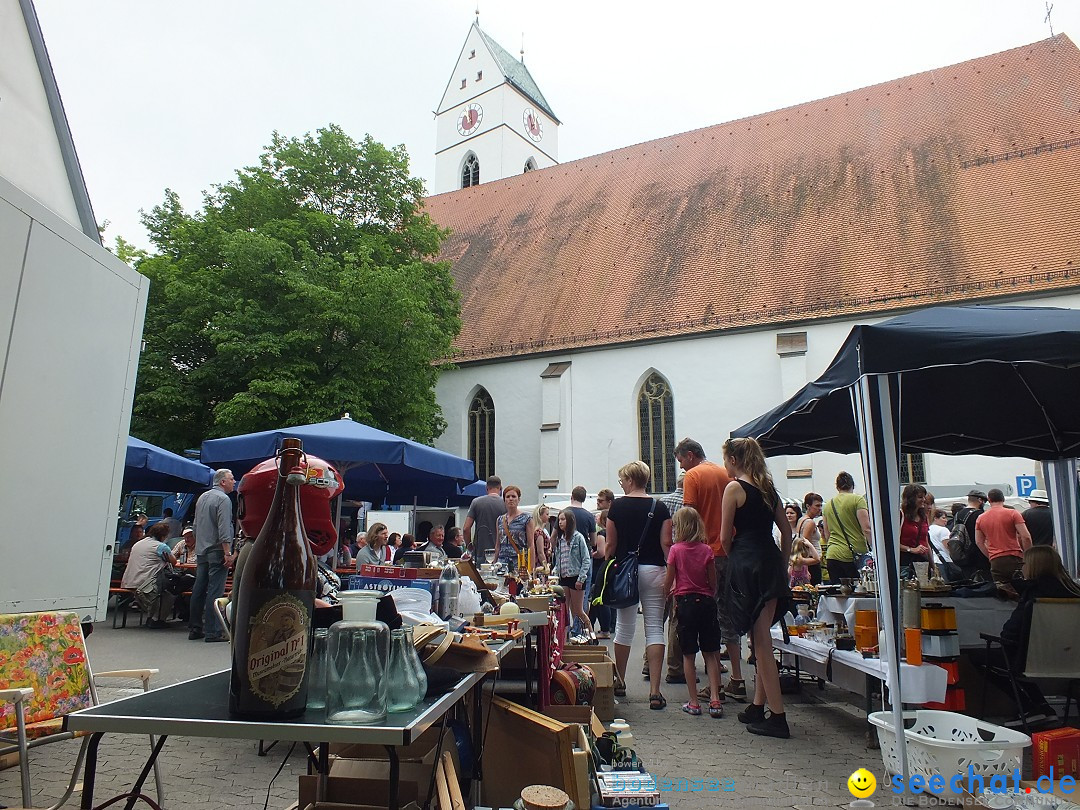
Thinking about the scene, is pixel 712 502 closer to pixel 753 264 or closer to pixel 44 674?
pixel 44 674

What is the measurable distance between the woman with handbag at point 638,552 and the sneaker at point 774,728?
123cm

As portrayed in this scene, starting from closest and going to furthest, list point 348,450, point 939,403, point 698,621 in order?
point 698,621
point 939,403
point 348,450

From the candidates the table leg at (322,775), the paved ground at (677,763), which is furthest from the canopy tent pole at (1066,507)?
the table leg at (322,775)

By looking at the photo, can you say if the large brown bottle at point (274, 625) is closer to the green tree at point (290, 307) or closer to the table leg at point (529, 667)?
the table leg at point (529, 667)

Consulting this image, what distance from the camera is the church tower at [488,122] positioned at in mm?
37156

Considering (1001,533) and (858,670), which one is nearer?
(858,670)

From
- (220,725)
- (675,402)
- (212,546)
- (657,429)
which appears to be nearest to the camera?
(220,725)

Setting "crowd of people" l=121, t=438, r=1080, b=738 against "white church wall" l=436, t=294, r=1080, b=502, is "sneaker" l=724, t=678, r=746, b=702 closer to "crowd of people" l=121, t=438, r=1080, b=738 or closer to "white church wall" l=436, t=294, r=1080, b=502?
"crowd of people" l=121, t=438, r=1080, b=738

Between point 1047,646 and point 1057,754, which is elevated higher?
point 1047,646

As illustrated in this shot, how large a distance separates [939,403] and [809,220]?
48.3ft

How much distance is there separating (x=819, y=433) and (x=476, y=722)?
578 cm

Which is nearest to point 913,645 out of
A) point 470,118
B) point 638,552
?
point 638,552

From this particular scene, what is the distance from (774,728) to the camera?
4898mm

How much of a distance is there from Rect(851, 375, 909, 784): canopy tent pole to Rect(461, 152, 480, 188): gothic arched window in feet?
117
